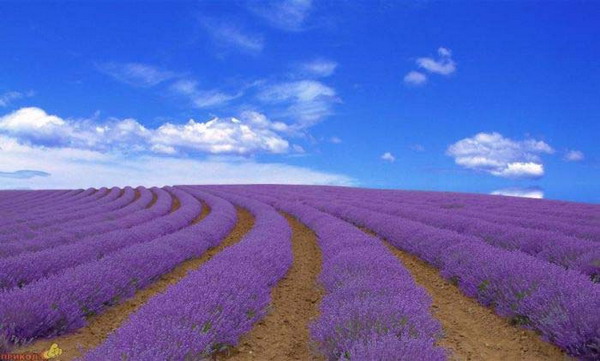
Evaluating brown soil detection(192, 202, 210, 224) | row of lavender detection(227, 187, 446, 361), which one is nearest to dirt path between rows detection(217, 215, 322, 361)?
row of lavender detection(227, 187, 446, 361)

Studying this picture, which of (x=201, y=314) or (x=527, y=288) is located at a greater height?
(x=527, y=288)

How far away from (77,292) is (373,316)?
3049mm

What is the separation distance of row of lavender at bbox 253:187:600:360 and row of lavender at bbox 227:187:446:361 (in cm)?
98

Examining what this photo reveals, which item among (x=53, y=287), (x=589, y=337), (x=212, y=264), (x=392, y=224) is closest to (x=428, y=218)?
(x=392, y=224)

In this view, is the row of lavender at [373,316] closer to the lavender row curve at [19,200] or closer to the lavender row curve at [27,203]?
the lavender row curve at [27,203]

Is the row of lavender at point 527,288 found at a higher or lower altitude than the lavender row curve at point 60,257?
higher

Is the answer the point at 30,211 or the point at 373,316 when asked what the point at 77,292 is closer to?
the point at 373,316

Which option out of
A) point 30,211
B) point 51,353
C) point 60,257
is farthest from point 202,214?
point 51,353

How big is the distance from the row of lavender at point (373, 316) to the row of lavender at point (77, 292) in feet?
7.93

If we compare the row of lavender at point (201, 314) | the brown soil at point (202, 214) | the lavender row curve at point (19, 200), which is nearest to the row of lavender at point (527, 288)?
the row of lavender at point (201, 314)

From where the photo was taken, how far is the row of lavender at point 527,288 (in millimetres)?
3756

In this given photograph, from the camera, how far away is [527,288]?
15.9ft

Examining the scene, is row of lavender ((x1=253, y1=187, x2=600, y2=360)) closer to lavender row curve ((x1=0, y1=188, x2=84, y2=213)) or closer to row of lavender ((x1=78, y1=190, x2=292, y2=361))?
row of lavender ((x1=78, y1=190, x2=292, y2=361))

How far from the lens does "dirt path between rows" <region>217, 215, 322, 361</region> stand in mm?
4016
